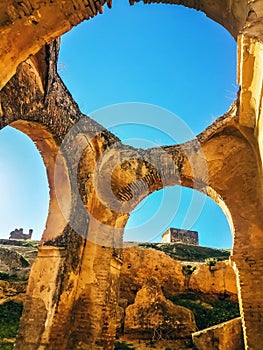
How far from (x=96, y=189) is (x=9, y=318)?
208 inches

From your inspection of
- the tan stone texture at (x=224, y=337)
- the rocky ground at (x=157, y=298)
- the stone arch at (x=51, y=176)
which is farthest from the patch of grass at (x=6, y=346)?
the tan stone texture at (x=224, y=337)

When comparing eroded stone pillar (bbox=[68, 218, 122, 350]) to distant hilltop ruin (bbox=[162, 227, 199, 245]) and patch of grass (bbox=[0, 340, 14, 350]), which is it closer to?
patch of grass (bbox=[0, 340, 14, 350])

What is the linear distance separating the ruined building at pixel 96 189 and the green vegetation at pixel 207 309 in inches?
235

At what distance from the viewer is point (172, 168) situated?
7.12 meters

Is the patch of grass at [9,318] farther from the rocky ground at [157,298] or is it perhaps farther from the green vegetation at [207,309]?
the green vegetation at [207,309]

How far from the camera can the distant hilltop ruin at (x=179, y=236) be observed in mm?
29223

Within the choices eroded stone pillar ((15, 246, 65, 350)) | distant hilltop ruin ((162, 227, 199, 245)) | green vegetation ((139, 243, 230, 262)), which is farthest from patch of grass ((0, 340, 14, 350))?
distant hilltop ruin ((162, 227, 199, 245))

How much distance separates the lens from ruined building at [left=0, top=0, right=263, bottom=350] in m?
5.34

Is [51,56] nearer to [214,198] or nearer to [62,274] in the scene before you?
[62,274]

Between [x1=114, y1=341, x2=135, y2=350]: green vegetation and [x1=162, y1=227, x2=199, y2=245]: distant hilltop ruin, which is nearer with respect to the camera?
[x1=114, y1=341, x2=135, y2=350]: green vegetation

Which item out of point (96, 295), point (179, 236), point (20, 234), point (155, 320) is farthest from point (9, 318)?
point (20, 234)

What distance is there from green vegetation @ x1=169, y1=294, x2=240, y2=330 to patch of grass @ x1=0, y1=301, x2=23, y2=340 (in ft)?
21.1

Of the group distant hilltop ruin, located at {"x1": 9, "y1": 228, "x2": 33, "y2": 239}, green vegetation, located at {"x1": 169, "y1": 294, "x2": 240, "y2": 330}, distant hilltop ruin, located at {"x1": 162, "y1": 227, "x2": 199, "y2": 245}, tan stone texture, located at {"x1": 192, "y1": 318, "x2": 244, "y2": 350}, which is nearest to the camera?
tan stone texture, located at {"x1": 192, "y1": 318, "x2": 244, "y2": 350}

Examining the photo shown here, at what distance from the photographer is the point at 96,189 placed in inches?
290
